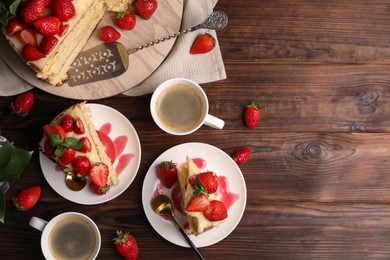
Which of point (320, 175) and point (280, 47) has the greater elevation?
point (280, 47)

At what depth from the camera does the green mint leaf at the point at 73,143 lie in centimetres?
255

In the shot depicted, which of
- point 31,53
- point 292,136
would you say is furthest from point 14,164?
point 292,136

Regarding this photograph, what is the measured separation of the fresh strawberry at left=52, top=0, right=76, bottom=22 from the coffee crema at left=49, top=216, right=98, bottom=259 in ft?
3.40

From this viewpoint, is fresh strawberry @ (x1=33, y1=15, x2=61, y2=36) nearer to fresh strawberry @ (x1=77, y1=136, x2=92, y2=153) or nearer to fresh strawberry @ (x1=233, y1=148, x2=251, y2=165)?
fresh strawberry @ (x1=77, y1=136, x2=92, y2=153)

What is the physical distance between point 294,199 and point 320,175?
0.66ft

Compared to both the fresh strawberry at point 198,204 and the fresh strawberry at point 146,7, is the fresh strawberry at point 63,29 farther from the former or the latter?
the fresh strawberry at point 198,204

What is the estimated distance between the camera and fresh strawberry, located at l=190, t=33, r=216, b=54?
9.13ft

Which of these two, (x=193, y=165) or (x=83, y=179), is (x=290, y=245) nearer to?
→ (x=193, y=165)

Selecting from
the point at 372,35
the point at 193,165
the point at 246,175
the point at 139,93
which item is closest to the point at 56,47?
the point at 139,93

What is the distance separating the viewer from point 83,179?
2752 mm

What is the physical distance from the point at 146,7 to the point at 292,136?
3.48 ft

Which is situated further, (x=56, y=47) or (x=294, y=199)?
(x=294, y=199)

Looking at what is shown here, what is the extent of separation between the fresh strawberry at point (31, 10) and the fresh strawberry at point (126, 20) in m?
0.41

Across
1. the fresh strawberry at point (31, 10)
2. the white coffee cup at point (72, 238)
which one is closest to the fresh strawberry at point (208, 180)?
the white coffee cup at point (72, 238)
